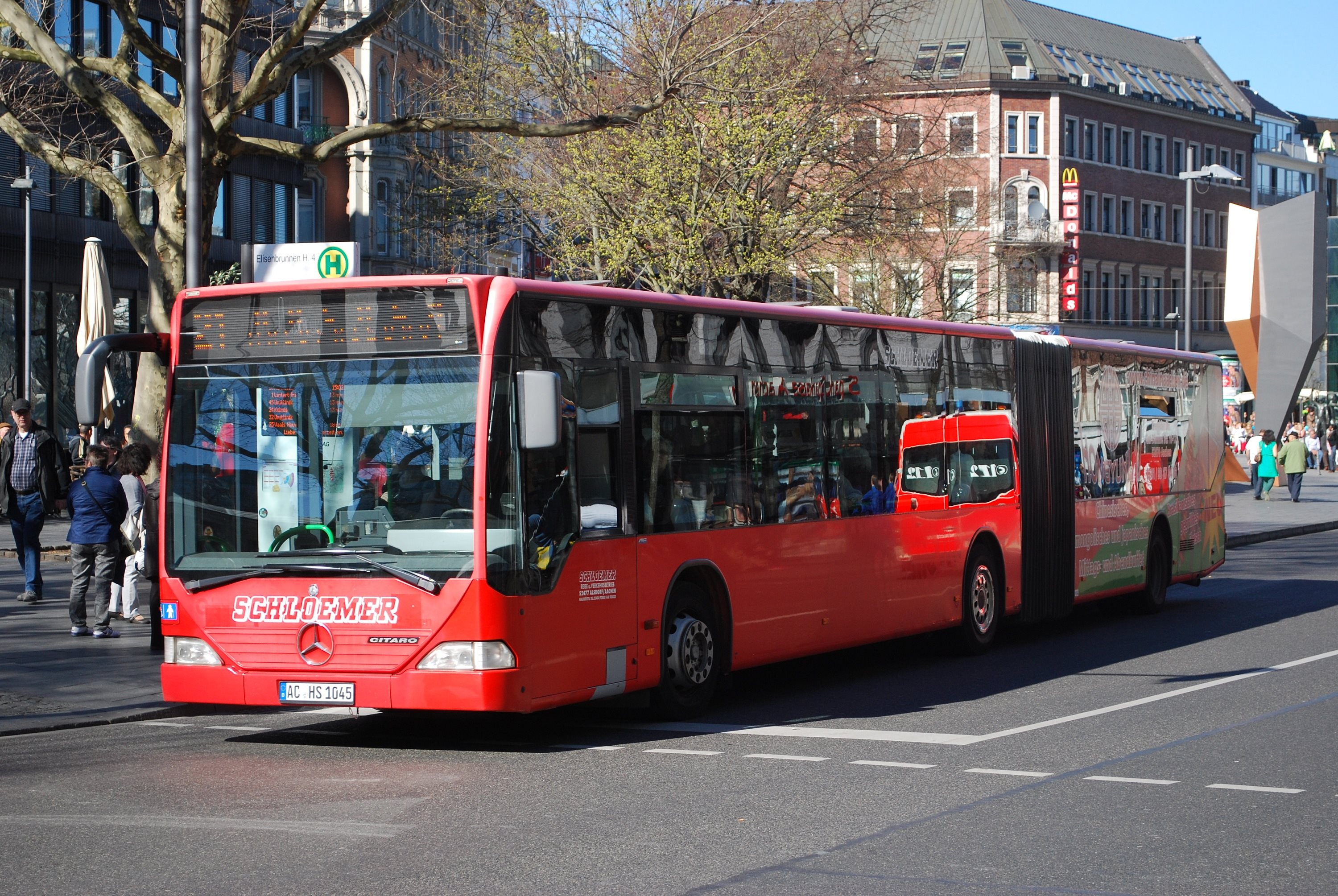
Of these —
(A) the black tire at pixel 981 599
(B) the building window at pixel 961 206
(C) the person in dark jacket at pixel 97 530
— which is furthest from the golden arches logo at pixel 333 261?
(B) the building window at pixel 961 206

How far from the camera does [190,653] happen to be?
10648 millimetres

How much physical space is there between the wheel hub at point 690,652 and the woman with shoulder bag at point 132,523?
610 centimetres

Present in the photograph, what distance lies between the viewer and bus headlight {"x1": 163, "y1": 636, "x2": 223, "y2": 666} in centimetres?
1057

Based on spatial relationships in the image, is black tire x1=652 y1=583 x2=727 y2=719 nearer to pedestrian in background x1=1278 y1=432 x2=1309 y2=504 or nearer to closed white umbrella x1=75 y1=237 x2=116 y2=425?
closed white umbrella x1=75 y1=237 x2=116 y2=425

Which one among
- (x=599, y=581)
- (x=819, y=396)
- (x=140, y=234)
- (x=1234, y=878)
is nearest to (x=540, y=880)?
(x=1234, y=878)

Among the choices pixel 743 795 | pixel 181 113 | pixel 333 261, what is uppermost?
pixel 181 113

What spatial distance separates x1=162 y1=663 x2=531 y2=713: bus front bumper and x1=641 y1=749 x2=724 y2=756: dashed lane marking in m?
0.79

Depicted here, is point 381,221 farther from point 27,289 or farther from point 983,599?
point 983,599

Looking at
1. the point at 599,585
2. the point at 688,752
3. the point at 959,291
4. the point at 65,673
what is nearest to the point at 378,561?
the point at 599,585

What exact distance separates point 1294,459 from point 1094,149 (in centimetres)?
4618

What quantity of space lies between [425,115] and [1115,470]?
25.6 ft

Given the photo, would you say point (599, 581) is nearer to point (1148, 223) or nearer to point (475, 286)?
point (475, 286)

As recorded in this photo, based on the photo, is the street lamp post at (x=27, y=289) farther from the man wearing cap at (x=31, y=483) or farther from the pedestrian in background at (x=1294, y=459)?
the pedestrian in background at (x=1294, y=459)

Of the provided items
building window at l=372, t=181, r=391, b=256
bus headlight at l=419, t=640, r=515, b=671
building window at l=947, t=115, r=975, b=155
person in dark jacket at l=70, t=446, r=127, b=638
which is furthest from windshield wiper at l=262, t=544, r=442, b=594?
building window at l=372, t=181, r=391, b=256
